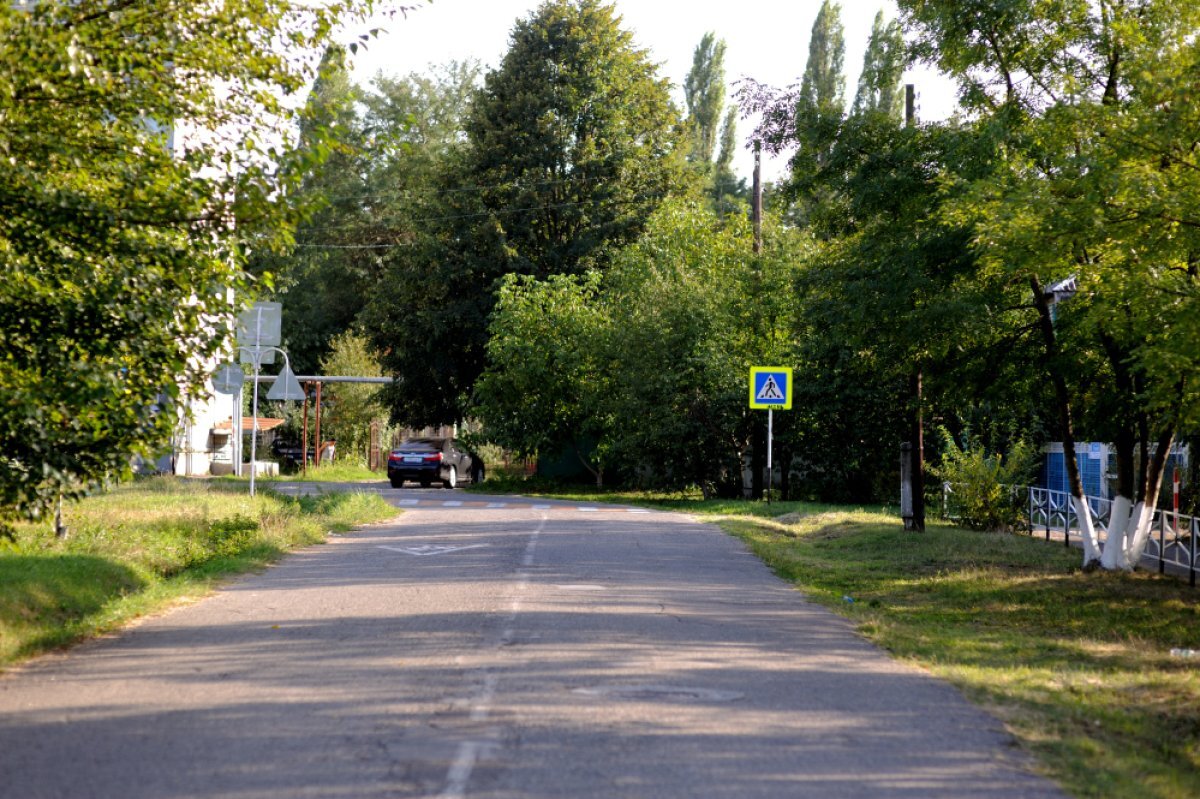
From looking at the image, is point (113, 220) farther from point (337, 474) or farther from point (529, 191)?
point (337, 474)

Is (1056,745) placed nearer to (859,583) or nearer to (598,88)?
(859,583)

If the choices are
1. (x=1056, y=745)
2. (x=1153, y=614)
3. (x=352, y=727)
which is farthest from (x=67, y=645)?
(x=1153, y=614)

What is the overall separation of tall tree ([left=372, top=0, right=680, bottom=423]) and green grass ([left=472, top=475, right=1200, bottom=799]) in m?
25.7

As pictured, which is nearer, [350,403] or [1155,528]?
[1155,528]

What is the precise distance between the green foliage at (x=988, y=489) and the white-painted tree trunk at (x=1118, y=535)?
277 inches

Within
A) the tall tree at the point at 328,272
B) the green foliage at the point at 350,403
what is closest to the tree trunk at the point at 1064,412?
the green foliage at the point at 350,403

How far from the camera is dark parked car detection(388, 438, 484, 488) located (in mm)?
42094

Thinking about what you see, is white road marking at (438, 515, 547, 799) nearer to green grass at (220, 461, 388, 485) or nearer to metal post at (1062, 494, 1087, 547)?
metal post at (1062, 494, 1087, 547)


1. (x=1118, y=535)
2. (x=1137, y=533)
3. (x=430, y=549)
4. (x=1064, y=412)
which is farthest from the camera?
(x=430, y=549)

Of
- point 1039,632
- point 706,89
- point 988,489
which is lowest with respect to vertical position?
point 1039,632

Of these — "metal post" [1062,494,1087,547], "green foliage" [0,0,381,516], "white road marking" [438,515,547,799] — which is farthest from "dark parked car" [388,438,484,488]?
"white road marking" [438,515,547,799]

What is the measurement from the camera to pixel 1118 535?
16344mm

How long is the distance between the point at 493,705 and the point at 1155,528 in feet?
44.2

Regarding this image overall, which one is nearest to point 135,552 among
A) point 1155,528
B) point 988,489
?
point 1155,528
